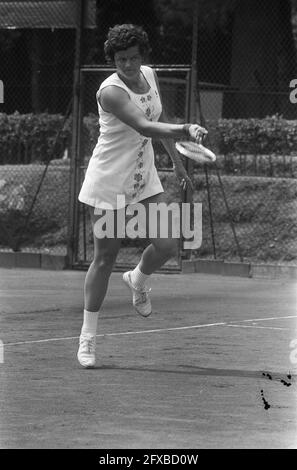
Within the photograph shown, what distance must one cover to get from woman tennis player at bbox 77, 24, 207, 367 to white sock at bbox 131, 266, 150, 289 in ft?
0.83

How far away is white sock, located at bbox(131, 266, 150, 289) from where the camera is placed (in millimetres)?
8953

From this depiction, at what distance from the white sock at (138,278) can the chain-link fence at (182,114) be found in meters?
7.48

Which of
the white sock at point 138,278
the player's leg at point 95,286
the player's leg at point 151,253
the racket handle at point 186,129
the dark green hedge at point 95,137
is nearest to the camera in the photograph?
the racket handle at point 186,129

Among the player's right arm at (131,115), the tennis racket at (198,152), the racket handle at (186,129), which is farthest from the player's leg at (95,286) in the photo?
the racket handle at (186,129)

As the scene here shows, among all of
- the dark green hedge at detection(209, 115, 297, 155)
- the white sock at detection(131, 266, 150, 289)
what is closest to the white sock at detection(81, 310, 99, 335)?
the white sock at detection(131, 266, 150, 289)

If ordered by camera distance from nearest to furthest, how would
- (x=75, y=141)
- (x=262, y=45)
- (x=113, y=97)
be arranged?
(x=113, y=97) → (x=75, y=141) → (x=262, y=45)

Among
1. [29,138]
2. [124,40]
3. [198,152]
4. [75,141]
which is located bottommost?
[29,138]

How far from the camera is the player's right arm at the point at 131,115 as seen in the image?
26.2 ft

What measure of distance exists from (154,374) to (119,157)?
1.35 meters

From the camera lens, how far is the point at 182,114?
21.9m

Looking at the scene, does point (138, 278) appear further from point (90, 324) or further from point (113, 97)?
point (113, 97)

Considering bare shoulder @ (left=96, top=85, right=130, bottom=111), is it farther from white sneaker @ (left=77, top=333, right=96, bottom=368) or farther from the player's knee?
white sneaker @ (left=77, top=333, right=96, bottom=368)

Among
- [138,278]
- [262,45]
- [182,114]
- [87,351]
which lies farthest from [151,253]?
[262,45]

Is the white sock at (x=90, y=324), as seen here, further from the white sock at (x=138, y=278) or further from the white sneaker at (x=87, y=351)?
the white sock at (x=138, y=278)
